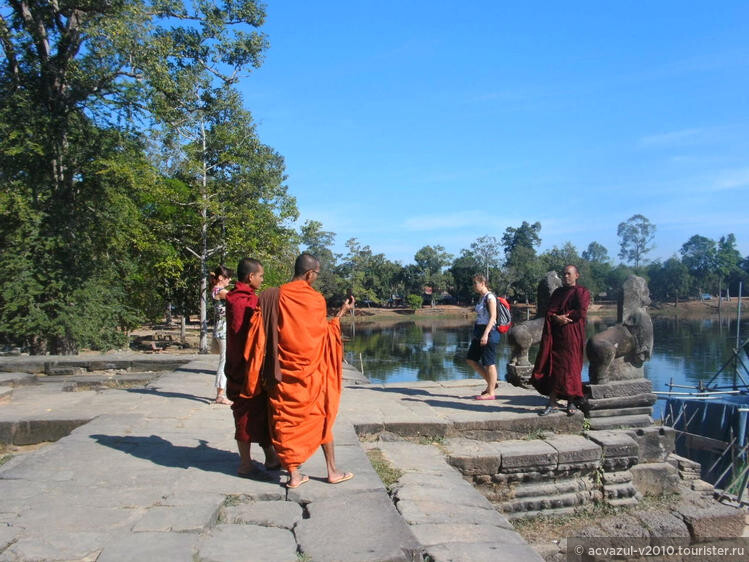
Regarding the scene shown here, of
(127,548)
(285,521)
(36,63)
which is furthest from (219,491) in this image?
(36,63)

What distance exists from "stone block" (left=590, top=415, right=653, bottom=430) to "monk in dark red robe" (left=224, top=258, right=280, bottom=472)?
3333mm

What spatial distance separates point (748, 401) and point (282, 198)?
573 inches

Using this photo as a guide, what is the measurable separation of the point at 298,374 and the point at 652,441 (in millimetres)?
3959

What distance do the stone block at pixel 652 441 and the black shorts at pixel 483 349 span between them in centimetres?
153

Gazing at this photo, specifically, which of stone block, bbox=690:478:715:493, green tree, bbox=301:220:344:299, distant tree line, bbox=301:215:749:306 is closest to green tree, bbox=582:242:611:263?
distant tree line, bbox=301:215:749:306

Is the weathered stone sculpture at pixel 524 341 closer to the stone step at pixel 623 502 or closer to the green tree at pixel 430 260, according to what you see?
the stone step at pixel 623 502

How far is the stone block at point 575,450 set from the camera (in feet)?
15.8

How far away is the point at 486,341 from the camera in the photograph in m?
6.16

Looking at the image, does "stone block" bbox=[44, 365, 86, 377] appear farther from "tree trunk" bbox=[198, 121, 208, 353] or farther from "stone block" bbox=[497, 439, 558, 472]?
"tree trunk" bbox=[198, 121, 208, 353]

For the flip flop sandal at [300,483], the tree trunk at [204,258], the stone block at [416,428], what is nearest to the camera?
the flip flop sandal at [300,483]

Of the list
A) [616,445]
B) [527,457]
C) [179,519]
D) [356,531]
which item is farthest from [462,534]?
[616,445]

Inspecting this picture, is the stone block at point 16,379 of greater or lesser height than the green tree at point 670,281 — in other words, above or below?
below

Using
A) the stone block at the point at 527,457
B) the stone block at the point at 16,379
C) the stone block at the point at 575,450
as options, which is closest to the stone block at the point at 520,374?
the stone block at the point at 575,450

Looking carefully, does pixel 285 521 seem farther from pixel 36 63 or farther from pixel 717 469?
pixel 36 63
